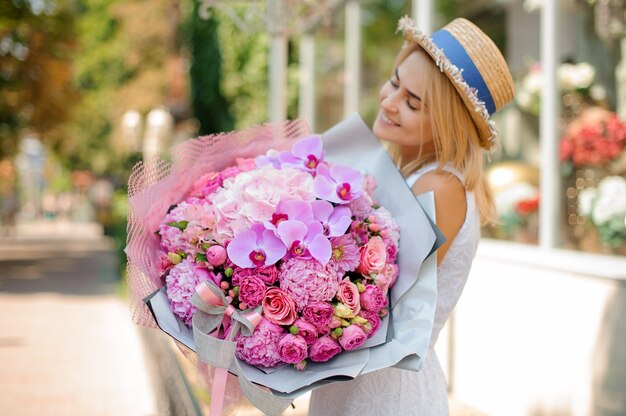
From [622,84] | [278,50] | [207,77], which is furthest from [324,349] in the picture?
[207,77]

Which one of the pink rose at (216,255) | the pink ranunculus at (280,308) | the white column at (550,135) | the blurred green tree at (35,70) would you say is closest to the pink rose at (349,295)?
the pink ranunculus at (280,308)

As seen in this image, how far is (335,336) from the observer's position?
5.48ft

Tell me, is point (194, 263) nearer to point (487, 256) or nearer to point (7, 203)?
point (487, 256)

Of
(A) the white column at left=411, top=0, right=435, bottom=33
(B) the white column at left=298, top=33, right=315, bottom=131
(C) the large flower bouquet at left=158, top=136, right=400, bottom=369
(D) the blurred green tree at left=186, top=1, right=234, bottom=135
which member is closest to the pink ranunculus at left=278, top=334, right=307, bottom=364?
(C) the large flower bouquet at left=158, top=136, right=400, bottom=369

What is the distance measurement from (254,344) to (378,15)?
5.78 m

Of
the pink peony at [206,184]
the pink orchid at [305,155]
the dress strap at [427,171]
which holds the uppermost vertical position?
the pink orchid at [305,155]

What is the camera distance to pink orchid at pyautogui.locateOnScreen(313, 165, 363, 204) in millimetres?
1774

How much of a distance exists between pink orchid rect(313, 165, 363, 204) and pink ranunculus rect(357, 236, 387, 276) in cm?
12

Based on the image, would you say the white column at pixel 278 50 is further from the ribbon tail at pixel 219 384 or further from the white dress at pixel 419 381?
the ribbon tail at pixel 219 384

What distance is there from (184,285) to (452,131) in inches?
33.4

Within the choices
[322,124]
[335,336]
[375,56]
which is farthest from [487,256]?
[322,124]

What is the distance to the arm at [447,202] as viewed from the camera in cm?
192

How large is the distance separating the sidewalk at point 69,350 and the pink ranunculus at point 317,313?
13.7 ft

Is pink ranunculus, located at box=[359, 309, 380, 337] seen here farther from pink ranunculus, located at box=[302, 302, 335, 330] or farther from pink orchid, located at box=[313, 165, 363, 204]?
pink orchid, located at box=[313, 165, 363, 204]
